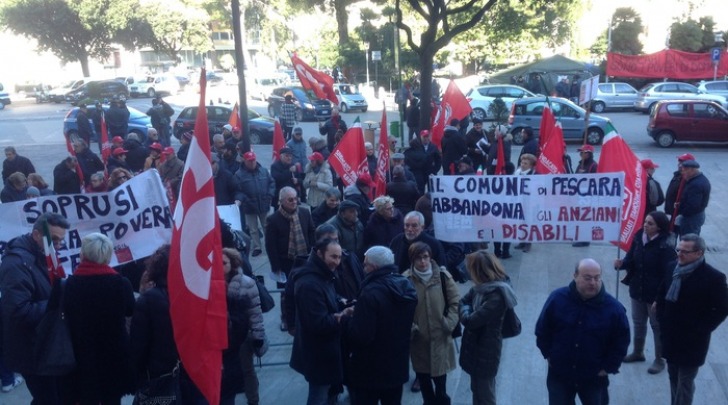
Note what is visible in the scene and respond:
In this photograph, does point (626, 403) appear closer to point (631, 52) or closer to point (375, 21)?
point (375, 21)

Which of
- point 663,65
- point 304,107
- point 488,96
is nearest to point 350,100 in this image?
point 304,107

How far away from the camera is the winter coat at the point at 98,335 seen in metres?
4.66

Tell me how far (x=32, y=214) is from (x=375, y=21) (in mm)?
39405

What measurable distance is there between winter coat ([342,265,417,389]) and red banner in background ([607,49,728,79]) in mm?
29898

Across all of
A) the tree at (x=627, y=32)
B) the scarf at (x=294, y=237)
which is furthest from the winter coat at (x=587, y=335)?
the tree at (x=627, y=32)

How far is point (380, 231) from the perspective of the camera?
7.34m

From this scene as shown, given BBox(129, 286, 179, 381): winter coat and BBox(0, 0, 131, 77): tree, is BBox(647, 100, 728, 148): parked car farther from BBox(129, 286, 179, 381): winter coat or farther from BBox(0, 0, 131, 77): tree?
BBox(0, 0, 131, 77): tree

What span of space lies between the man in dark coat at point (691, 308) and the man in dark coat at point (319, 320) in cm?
242

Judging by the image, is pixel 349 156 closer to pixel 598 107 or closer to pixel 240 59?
pixel 240 59

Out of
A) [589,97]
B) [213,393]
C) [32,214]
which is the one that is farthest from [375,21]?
[213,393]

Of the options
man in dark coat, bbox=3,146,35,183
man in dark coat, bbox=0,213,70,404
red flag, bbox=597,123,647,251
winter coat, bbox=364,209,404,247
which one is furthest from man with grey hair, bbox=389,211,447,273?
man in dark coat, bbox=3,146,35,183

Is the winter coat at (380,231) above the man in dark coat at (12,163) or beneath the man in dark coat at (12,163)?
beneath

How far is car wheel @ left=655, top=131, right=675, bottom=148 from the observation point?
22080mm

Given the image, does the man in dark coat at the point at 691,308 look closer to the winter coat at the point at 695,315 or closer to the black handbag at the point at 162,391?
the winter coat at the point at 695,315
